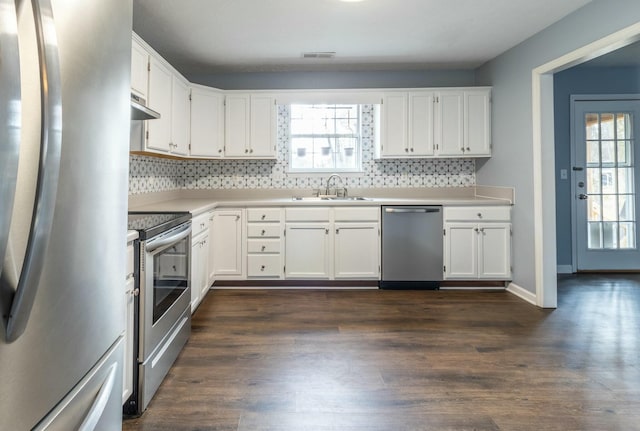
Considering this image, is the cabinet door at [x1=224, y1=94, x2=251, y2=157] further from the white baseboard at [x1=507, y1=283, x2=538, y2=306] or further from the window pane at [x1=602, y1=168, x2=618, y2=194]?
the window pane at [x1=602, y1=168, x2=618, y2=194]

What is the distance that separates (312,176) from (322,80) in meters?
1.12

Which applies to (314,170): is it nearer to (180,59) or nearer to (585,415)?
(180,59)

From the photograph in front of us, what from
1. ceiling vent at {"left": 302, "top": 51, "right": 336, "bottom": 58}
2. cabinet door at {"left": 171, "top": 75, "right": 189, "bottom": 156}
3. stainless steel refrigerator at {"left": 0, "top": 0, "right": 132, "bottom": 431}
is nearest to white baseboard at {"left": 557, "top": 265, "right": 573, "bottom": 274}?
ceiling vent at {"left": 302, "top": 51, "right": 336, "bottom": 58}

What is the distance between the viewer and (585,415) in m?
1.71

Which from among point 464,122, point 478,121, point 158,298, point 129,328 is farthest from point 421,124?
point 129,328

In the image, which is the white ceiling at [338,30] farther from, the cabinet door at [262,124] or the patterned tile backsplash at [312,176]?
the patterned tile backsplash at [312,176]

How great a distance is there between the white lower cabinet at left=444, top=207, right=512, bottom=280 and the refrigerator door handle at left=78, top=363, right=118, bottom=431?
3.36m

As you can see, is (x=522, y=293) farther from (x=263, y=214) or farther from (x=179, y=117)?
(x=179, y=117)

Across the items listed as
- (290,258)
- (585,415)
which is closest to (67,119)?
(585,415)

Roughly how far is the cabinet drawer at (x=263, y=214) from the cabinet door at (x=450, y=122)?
1943 millimetres

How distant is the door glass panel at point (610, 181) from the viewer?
4.52 meters

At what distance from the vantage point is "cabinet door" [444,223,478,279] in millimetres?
3791

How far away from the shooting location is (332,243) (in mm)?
3816

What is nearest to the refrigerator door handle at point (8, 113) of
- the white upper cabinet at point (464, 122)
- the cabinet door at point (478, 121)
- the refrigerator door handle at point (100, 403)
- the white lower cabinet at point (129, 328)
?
the refrigerator door handle at point (100, 403)
